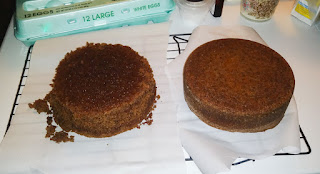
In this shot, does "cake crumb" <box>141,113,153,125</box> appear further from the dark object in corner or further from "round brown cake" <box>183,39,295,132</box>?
the dark object in corner

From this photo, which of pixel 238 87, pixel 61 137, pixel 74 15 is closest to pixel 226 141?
pixel 238 87

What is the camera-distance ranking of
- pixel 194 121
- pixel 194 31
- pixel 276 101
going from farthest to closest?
pixel 194 31, pixel 194 121, pixel 276 101

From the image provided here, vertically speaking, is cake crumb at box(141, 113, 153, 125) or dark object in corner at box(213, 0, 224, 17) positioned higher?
dark object in corner at box(213, 0, 224, 17)

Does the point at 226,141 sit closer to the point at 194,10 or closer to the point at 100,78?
the point at 100,78

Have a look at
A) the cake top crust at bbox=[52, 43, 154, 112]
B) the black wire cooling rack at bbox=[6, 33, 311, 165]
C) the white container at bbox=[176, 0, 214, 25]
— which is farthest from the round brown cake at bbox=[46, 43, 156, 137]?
the white container at bbox=[176, 0, 214, 25]

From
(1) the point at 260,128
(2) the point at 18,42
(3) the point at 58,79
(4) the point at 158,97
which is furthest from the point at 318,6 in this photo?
(2) the point at 18,42

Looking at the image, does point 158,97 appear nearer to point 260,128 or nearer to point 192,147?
point 192,147

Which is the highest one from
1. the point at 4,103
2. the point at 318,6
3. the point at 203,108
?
the point at 318,6
